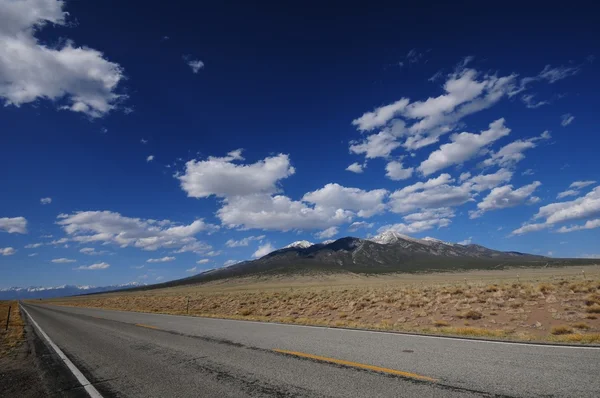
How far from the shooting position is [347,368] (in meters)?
6.58

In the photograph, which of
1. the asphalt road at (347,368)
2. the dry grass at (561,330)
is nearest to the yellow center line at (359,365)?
the asphalt road at (347,368)

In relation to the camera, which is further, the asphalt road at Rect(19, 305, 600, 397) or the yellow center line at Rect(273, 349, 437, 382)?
the yellow center line at Rect(273, 349, 437, 382)

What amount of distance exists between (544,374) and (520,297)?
531 inches

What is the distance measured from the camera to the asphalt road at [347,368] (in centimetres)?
525

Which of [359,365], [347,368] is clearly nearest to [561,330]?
[359,365]

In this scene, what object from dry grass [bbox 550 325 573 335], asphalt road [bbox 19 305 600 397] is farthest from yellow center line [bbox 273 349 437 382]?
dry grass [bbox 550 325 573 335]

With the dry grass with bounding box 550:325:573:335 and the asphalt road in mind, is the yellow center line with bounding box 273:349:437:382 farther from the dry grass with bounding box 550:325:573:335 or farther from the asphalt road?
the dry grass with bounding box 550:325:573:335

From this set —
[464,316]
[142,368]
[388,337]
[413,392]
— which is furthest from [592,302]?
[142,368]

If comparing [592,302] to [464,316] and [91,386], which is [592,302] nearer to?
[464,316]

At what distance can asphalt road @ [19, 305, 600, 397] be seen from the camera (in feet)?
17.2

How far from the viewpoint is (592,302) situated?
45.6 feet

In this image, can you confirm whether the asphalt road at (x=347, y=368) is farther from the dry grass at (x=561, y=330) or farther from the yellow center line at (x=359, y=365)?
the dry grass at (x=561, y=330)

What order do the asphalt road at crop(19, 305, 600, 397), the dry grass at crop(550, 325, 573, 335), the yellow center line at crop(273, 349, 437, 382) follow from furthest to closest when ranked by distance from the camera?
the dry grass at crop(550, 325, 573, 335) < the yellow center line at crop(273, 349, 437, 382) < the asphalt road at crop(19, 305, 600, 397)

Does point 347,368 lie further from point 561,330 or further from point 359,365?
point 561,330
